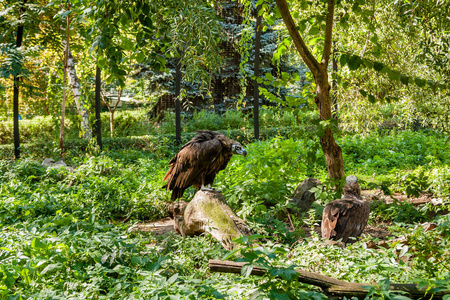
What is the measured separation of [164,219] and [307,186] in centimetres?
217

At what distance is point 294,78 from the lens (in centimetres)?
347

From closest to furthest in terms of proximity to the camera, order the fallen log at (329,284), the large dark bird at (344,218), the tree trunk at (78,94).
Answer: the fallen log at (329,284) → the large dark bird at (344,218) → the tree trunk at (78,94)

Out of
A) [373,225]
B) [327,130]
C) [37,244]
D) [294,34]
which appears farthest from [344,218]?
[37,244]

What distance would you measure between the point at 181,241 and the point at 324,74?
85.1 inches

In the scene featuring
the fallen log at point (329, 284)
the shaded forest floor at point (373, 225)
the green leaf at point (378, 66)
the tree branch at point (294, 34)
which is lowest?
the shaded forest floor at point (373, 225)

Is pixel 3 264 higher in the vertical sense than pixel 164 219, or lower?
higher

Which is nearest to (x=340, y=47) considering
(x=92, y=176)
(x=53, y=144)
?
(x=92, y=176)

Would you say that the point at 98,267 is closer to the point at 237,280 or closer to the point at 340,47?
the point at 237,280

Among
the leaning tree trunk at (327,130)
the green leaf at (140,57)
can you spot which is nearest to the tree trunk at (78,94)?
the green leaf at (140,57)

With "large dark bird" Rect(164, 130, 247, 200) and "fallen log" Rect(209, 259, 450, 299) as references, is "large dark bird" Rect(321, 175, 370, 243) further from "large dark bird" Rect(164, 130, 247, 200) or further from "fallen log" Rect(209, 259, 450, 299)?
"fallen log" Rect(209, 259, 450, 299)

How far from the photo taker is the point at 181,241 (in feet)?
11.2

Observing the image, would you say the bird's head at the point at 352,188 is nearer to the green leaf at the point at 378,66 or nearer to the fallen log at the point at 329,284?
the green leaf at the point at 378,66

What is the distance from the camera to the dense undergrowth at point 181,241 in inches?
75.5

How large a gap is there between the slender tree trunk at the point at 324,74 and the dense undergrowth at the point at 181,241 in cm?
20
